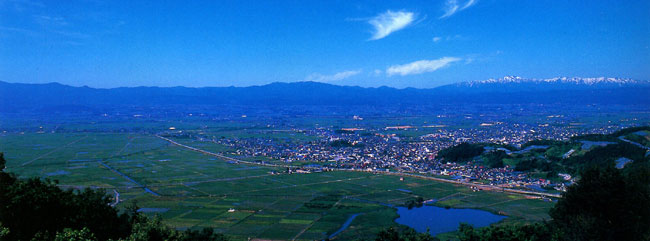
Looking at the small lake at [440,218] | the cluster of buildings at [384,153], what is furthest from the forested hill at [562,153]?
the small lake at [440,218]

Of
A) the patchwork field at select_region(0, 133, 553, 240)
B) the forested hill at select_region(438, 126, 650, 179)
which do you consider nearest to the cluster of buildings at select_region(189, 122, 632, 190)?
the forested hill at select_region(438, 126, 650, 179)

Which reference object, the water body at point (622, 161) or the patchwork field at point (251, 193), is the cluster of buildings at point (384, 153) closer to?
the patchwork field at point (251, 193)

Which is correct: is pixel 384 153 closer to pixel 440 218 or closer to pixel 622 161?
pixel 622 161

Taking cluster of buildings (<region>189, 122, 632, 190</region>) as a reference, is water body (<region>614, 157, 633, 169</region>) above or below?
above

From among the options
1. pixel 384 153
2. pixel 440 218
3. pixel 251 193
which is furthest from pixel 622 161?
pixel 251 193

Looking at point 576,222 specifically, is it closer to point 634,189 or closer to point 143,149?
point 634,189

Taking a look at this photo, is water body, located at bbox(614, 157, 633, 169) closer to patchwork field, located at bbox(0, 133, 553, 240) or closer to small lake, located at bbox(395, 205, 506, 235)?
patchwork field, located at bbox(0, 133, 553, 240)
